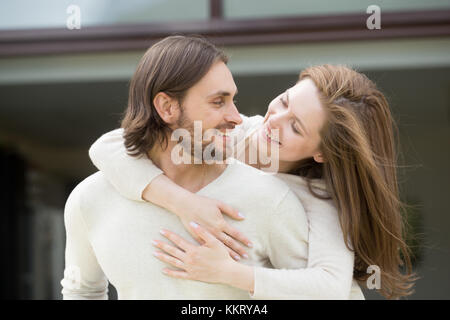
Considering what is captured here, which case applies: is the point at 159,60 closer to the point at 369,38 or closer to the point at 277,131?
the point at 277,131

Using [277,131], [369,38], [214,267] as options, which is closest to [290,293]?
[214,267]

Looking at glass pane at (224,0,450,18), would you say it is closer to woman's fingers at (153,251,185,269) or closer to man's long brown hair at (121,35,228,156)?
man's long brown hair at (121,35,228,156)

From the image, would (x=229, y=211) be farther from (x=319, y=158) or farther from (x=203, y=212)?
(x=319, y=158)

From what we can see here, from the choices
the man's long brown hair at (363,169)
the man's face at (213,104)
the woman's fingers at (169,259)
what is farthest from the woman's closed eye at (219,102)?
the woman's fingers at (169,259)

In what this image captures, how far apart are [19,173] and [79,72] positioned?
1.83m

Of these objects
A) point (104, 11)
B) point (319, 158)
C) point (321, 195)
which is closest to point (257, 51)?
point (104, 11)

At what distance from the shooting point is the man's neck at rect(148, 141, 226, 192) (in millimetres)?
1460

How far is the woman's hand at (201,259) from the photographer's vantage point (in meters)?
1.29

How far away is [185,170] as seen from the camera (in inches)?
58.1

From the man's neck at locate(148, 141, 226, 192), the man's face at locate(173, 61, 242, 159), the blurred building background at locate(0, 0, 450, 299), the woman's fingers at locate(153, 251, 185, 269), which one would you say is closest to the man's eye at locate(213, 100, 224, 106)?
A: the man's face at locate(173, 61, 242, 159)

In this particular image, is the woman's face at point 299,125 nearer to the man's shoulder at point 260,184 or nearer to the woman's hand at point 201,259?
the man's shoulder at point 260,184

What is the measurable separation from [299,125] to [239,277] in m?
0.42

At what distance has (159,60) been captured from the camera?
1.41 metres

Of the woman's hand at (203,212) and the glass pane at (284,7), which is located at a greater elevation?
the glass pane at (284,7)
